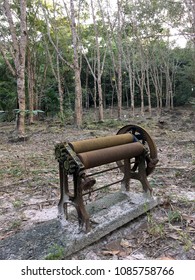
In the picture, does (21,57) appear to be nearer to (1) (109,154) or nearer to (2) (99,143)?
(2) (99,143)

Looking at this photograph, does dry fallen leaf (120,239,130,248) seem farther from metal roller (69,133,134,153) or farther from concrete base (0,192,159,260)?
metal roller (69,133,134,153)

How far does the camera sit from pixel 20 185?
4711mm

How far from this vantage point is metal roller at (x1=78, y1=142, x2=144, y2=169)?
8.95 ft

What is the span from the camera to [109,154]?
2914 millimetres

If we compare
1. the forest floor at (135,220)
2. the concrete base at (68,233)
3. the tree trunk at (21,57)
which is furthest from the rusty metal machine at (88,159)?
Result: the tree trunk at (21,57)

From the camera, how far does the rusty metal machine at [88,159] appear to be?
2.66 m

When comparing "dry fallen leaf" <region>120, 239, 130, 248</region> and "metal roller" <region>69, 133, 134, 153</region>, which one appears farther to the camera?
"metal roller" <region>69, 133, 134, 153</region>

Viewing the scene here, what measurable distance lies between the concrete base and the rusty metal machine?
14cm

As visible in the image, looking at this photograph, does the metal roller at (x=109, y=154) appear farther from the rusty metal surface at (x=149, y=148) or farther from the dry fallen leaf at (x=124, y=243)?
the dry fallen leaf at (x=124, y=243)

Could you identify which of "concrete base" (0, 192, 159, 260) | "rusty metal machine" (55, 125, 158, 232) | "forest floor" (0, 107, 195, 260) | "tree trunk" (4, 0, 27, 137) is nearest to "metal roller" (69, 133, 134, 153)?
"rusty metal machine" (55, 125, 158, 232)

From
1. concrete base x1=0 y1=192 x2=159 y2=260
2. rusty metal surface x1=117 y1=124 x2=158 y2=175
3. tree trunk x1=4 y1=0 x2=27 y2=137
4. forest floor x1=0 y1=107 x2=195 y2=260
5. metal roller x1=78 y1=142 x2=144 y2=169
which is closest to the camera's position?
concrete base x1=0 y1=192 x2=159 y2=260

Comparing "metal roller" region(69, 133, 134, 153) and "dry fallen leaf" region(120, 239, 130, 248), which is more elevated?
"metal roller" region(69, 133, 134, 153)

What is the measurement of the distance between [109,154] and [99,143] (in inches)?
7.7

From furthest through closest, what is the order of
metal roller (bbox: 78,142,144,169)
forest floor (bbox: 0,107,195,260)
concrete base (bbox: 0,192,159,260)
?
metal roller (bbox: 78,142,144,169) → forest floor (bbox: 0,107,195,260) → concrete base (bbox: 0,192,159,260)
